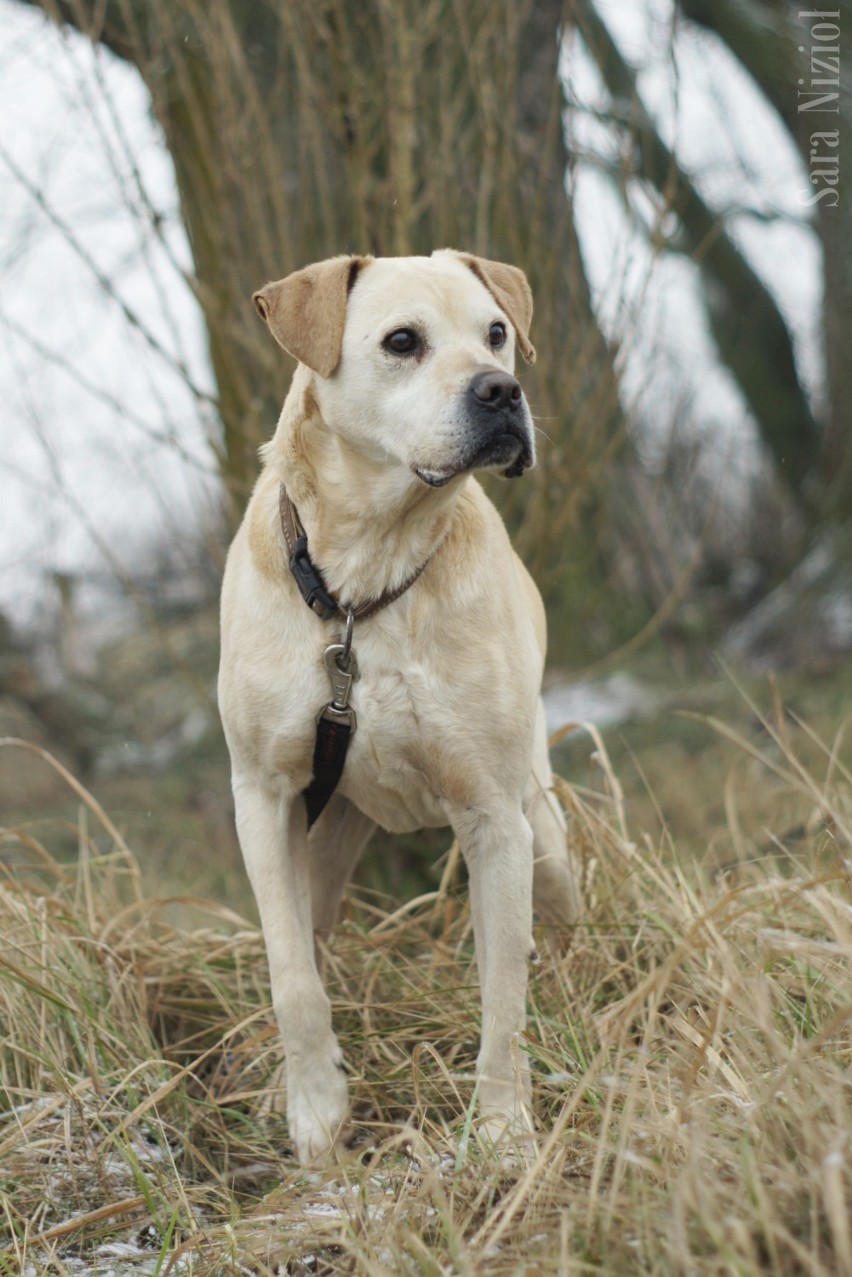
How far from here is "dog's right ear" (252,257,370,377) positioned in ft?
9.47

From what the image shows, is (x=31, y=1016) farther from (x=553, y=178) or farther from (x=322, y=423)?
(x=553, y=178)

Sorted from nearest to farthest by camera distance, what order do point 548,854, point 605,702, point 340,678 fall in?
point 340,678 → point 548,854 → point 605,702

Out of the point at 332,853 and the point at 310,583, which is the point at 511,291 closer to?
the point at 310,583

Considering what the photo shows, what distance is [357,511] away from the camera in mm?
2965

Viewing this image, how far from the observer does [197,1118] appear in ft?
9.99

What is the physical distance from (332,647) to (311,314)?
30.6 inches

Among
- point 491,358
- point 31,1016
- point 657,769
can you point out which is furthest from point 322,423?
point 657,769

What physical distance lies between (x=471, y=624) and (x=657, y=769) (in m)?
4.46

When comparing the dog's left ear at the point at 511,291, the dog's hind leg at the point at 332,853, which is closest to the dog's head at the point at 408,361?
the dog's left ear at the point at 511,291

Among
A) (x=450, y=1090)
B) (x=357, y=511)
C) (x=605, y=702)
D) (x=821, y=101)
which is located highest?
(x=821, y=101)

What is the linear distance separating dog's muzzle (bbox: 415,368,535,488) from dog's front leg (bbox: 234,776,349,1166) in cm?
88

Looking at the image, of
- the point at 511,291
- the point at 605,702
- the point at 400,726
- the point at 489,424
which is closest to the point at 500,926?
the point at 400,726

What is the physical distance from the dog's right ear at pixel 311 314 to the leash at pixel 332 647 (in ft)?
1.20

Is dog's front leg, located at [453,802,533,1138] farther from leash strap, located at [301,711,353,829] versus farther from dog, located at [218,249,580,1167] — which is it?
leash strap, located at [301,711,353,829]
